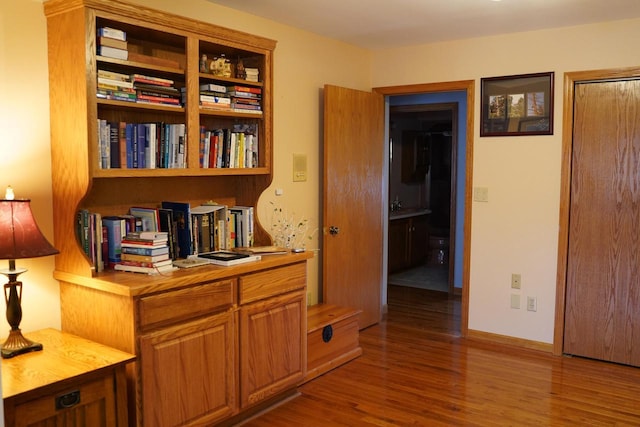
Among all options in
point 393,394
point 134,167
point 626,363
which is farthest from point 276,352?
point 626,363

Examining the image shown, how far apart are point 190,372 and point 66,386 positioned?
25.3 inches

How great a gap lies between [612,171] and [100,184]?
3361mm

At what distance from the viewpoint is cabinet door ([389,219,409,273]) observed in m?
6.98

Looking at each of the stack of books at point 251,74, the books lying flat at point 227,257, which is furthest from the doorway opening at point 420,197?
the books lying flat at point 227,257

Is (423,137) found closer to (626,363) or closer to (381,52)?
(381,52)

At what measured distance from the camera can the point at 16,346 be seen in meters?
2.40

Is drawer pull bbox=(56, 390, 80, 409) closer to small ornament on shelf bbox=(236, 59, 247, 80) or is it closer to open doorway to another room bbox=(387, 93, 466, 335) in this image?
small ornament on shelf bbox=(236, 59, 247, 80)

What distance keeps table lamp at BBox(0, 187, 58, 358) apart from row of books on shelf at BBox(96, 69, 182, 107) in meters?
0.62

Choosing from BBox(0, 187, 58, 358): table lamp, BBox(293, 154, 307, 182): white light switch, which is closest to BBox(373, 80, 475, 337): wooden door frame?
BBox(293, 154, 307, 182): white light switch

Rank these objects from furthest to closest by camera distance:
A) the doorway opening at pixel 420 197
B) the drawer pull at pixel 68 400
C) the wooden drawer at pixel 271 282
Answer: the doorway opening at pixel 420 197 → the wooden drawer at pixel 271 282 → the drawer pull at pixel 68 400

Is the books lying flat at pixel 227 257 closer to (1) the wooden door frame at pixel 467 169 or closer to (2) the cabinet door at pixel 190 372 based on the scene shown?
(2) the cabinet door at pixel 190 372

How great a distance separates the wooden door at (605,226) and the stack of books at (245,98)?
2329 millimetres

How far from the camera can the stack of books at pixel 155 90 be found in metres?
2.76

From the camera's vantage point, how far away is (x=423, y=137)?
803 cm
